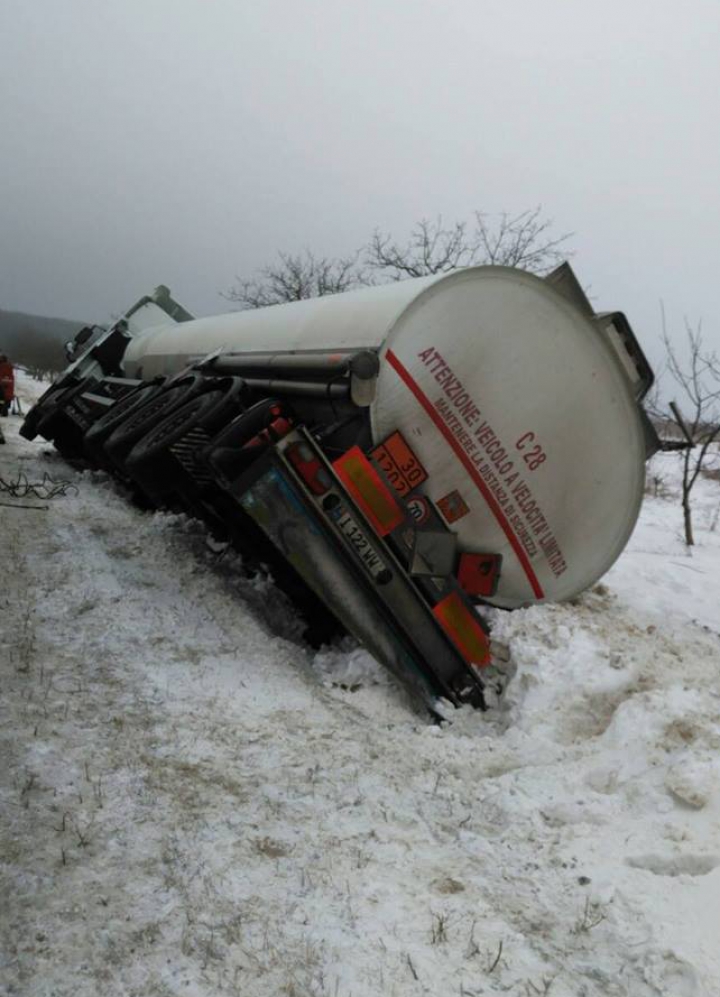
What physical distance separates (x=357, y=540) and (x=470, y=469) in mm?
782

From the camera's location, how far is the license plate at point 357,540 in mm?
3846

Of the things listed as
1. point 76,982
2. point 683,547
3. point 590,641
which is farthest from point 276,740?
point 683,547

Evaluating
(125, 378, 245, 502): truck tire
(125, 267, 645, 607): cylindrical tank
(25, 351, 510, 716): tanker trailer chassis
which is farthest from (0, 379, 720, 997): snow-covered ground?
(125, 378, 245, 502): truck tire

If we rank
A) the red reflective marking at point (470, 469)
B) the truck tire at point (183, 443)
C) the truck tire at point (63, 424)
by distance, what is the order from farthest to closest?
1. the truck tire at point (63, 424)
2. the truck tire at point (183, 443)
3. the red reflective marking at point (470, 469)

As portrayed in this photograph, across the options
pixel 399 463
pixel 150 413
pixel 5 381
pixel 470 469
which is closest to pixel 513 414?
pixel 470 469

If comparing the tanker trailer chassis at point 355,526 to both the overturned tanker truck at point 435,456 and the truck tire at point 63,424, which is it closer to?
the overturned tanker truck at point 435,456

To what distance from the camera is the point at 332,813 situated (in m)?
2.71

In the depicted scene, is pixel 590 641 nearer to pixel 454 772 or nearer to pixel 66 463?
pixel 454 772

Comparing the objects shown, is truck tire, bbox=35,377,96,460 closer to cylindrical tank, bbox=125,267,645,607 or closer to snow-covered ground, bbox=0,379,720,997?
snow-covered ground, bbox=0,379,720,997

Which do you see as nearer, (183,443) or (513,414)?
(513,414)

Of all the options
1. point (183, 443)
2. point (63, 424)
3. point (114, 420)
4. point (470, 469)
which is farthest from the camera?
point (63, 424)

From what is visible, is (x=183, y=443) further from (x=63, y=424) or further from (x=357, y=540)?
(x=63, y=424)

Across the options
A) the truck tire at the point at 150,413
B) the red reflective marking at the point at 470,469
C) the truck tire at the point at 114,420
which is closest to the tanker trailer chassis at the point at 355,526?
the red reflective marking at the point at 470,469

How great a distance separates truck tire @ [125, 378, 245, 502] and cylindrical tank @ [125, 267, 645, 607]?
2.35 feet
